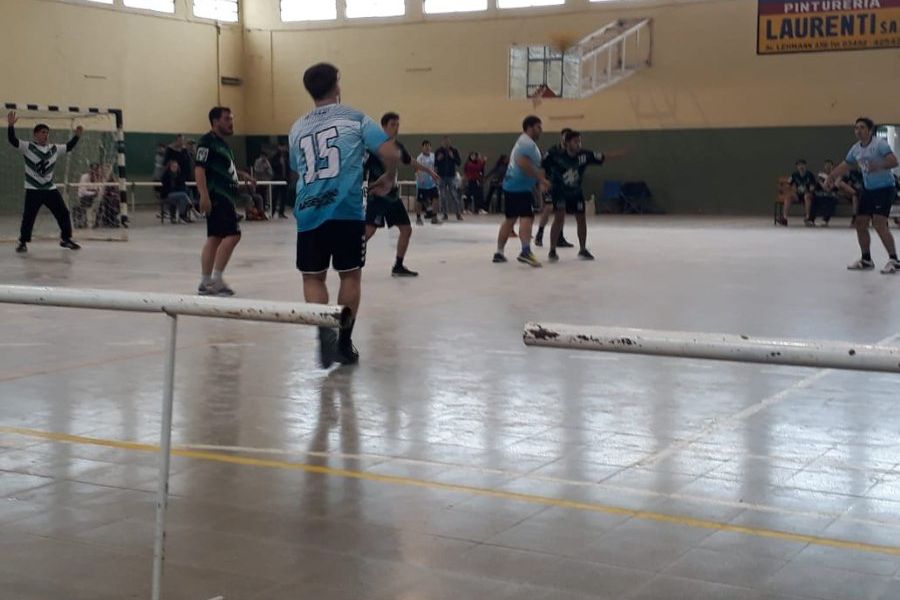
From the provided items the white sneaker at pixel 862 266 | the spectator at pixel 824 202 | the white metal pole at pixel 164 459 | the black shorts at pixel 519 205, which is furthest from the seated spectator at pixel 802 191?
the white metal pole at pixel 164 459

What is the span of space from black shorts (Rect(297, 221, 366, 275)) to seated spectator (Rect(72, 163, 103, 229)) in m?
18.5

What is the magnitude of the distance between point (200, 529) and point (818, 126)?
29587 millimetres

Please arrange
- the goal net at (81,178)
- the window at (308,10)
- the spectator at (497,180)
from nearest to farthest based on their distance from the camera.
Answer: the goal net at (81,178) → the spectator at (497,180) → the window at (308,10)

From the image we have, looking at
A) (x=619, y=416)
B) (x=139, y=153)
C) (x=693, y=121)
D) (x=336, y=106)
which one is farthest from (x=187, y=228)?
(x=619, y=416)

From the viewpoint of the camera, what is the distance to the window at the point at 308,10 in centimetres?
3791

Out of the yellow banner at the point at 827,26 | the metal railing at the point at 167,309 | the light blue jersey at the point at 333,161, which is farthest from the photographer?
the yellow banner at the point at 827,26

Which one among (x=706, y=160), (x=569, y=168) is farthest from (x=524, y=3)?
(x=569, y=168)

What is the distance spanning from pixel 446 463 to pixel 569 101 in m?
29.6

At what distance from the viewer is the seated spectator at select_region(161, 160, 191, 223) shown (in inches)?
1110

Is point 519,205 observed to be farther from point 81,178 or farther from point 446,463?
point 81,178

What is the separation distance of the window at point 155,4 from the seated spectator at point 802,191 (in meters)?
18.7

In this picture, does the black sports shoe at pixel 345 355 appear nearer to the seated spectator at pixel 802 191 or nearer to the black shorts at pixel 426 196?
the black shorts at pixel 426 196

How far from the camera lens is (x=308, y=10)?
38.2 m

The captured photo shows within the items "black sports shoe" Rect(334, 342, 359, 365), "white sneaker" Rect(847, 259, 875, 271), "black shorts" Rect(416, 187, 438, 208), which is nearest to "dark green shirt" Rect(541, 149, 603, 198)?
"white sneaker" Rect(847, 259, 875, 271)
